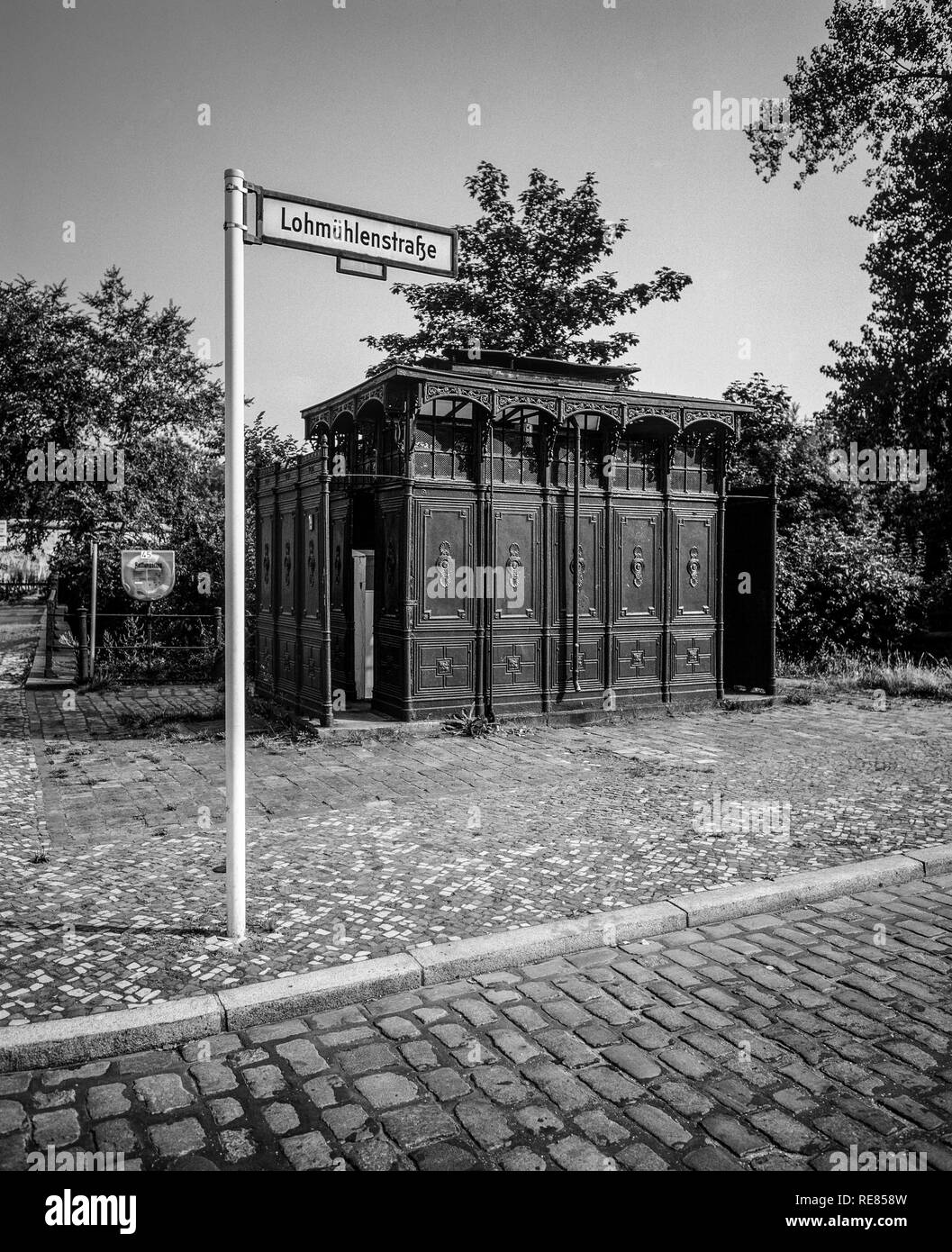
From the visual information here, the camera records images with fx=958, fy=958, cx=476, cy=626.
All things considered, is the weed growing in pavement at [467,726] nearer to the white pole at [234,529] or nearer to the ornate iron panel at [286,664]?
the ornate iron panel at [286,664]

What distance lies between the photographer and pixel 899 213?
2462 cm

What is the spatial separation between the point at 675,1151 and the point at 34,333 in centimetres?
2162

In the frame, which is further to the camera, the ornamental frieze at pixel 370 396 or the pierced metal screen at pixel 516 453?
the pierced metal screen at pixel 516 453

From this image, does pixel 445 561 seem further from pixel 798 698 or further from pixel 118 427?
pixel 118 427

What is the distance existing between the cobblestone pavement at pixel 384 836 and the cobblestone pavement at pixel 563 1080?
22.0 inches

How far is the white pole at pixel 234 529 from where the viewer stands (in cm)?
476

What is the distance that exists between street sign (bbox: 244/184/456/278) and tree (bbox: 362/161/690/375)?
64.3 ft

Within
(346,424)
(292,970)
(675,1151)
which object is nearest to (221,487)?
(346,424)

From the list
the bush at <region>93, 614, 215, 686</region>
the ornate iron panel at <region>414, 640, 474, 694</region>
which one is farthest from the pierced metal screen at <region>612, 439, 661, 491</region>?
the bush at <region>93, 614, 215, 686</region>

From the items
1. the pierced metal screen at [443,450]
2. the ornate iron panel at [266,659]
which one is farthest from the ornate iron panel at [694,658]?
the ornate iron panel at [266,659]

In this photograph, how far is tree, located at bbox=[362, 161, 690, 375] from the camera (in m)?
24.4

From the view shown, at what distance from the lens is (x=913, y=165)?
23.4 meters

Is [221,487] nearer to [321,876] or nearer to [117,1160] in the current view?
[321,876]

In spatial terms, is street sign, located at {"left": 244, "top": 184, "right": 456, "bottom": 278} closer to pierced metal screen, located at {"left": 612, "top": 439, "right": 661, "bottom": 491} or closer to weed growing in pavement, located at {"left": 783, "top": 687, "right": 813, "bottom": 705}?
pierced metal screen, located at {"left": 612, "top": 439, "right": 661, "bottom": 491}
